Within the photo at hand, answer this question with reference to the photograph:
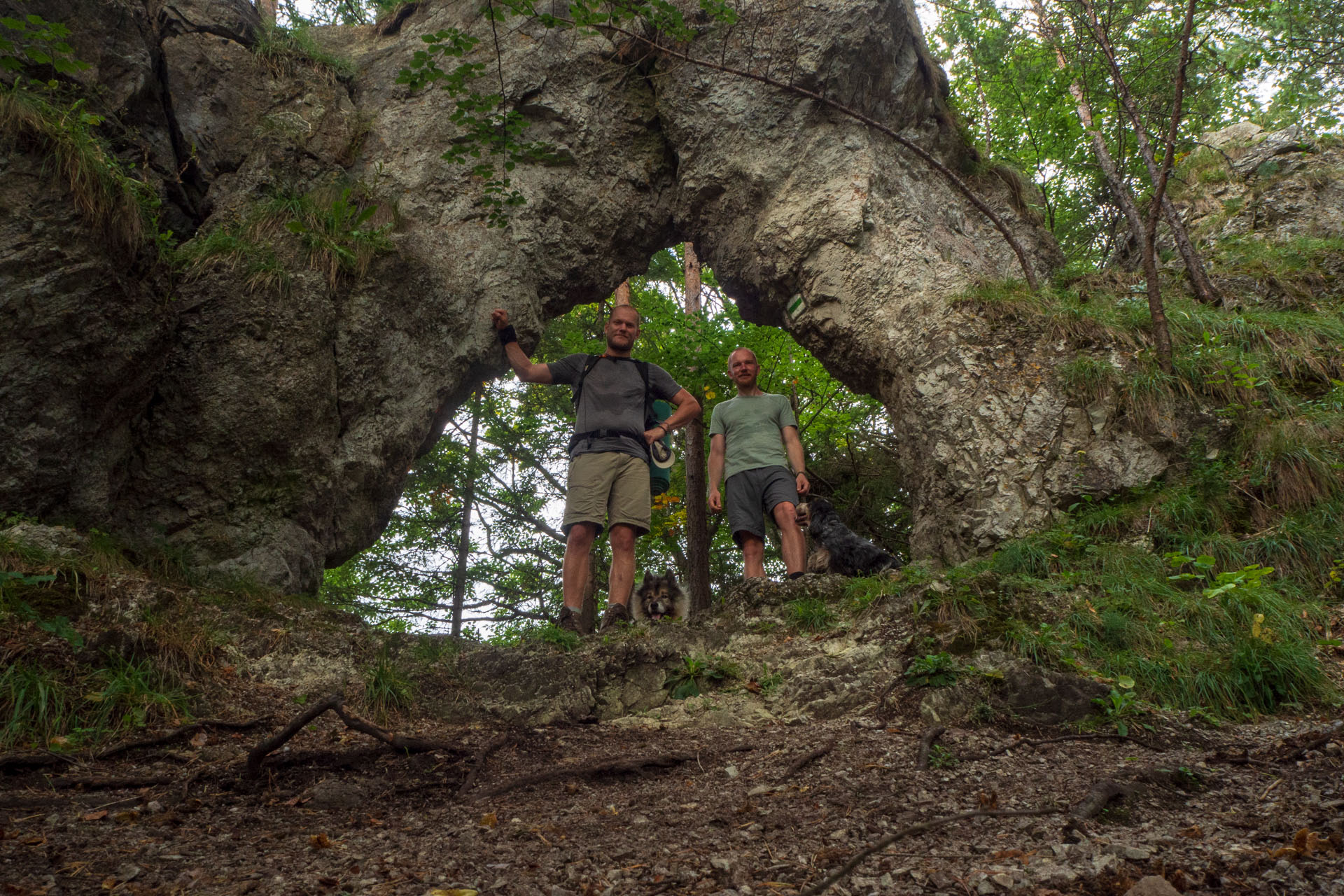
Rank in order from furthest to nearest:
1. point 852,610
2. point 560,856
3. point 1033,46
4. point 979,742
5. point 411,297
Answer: point 1033,46
point 411,297
point 852,610
point 979,742
point 560,856

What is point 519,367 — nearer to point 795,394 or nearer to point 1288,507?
point 1288,507

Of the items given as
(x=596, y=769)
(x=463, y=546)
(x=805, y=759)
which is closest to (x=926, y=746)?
(x=805, y=759)

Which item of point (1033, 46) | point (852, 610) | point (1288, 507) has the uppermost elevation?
point (1033, 46)

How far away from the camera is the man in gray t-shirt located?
5.65 m

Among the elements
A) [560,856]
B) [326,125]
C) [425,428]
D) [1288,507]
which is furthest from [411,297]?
[1288,507]

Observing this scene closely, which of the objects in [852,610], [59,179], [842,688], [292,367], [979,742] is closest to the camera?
[979,742]

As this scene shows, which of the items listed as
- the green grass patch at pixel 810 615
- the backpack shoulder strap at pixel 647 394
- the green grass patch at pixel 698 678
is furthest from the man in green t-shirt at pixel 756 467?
the green grass patch at pixel 698 678

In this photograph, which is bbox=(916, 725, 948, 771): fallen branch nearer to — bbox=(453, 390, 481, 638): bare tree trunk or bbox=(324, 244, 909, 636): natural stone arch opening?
bbox=(324, 244, 909, 636): natural stone arch opening

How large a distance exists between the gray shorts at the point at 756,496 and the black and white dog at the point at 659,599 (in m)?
2.53

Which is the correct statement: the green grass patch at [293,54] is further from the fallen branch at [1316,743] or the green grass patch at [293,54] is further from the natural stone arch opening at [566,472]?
the fallen branch at [1316,743]

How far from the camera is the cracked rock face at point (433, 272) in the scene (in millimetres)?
5168

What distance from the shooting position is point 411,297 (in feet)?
22.4

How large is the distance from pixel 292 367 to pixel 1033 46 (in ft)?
37.2

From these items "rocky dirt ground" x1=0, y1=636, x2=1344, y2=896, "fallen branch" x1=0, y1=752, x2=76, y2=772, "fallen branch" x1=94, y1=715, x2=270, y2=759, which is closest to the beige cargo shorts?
"rocky dirt ground" x1=0, y1=636, x2=1344, y2=896
